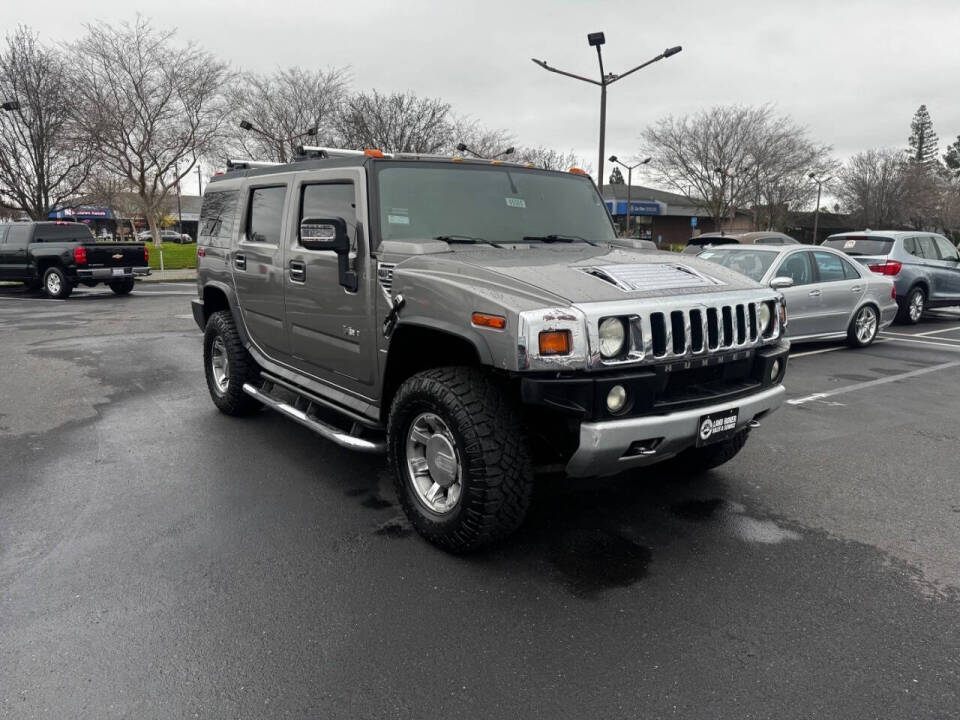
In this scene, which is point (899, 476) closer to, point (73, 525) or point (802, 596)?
point (802, 596)

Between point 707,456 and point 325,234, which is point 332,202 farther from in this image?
point 707,456

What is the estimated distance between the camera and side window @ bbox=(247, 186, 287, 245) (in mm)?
5117

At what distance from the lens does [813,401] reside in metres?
6.98

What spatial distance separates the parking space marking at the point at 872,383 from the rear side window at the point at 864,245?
407 cm

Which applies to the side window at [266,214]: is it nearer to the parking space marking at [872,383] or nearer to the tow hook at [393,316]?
the tow hook at [393,316]

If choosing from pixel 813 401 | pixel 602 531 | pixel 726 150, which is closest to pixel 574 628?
pixel 602 531

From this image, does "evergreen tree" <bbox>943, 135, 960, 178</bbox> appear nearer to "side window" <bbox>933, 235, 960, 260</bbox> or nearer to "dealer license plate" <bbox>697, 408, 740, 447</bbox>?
"side window" <bbox>933, 235, 960, 260</bbox>

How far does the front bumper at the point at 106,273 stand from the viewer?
663 inches

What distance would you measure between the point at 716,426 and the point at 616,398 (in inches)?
24.9

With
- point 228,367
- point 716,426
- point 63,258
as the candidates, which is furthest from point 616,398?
point 63,258

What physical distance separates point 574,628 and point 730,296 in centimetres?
184

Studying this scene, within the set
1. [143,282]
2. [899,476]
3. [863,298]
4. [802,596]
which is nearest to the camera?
[802,596]

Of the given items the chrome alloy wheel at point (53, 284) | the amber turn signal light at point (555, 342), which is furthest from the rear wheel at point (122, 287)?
the amber turn signal light at point (555, 342)

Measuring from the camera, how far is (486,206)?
4.51m
